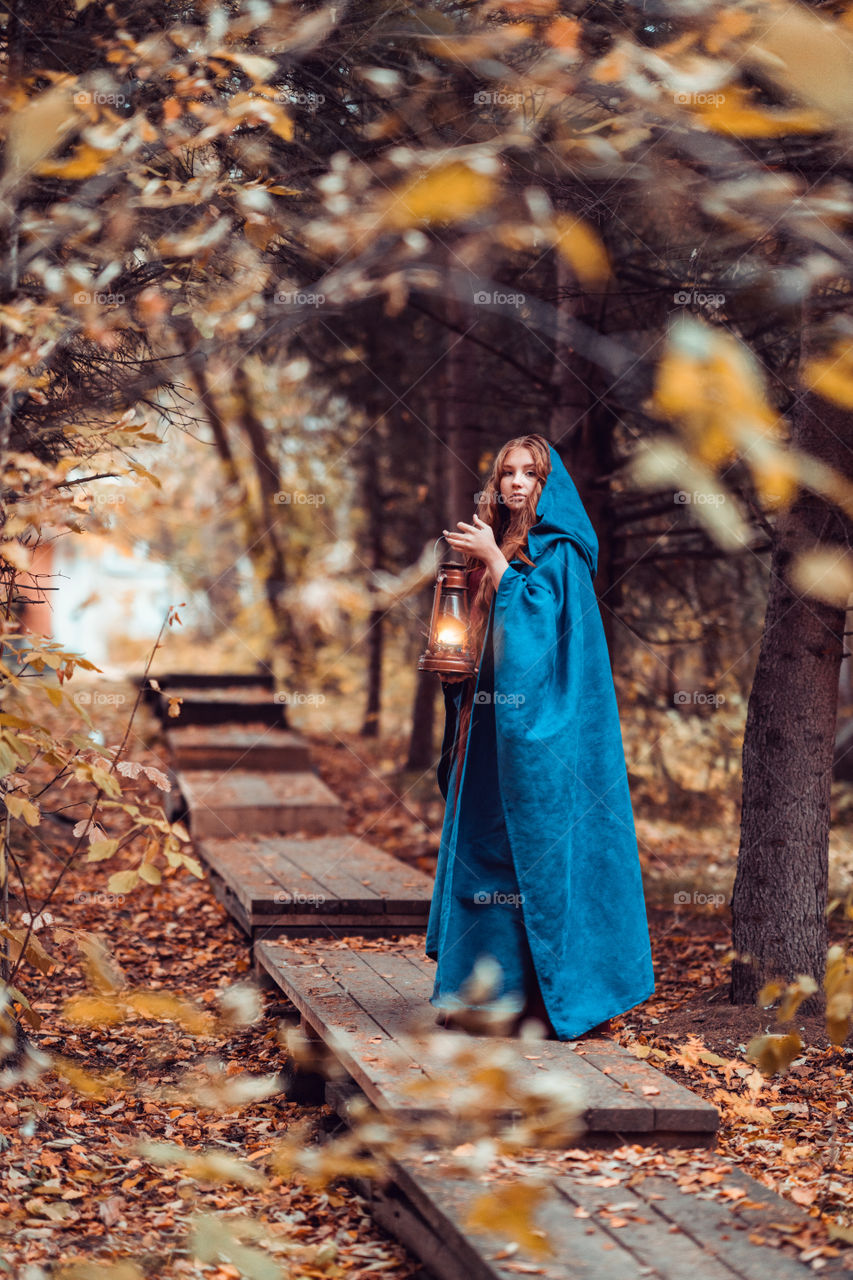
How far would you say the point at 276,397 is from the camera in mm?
12023

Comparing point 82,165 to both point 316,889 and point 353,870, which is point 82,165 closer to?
point 316,889

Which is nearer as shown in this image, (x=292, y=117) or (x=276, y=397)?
(x=292, y=117)

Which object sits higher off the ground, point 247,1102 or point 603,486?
point 603,486

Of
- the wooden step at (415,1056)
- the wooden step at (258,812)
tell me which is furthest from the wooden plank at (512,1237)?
the wooden step at (258,812)

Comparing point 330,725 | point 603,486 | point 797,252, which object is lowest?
point 330,725

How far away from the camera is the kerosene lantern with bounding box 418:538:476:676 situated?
4.02 metres

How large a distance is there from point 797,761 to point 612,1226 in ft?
9.06

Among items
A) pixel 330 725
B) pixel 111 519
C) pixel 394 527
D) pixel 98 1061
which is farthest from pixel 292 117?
pixel 330 725

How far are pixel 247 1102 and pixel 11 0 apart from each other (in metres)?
4.04

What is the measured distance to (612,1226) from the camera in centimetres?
280

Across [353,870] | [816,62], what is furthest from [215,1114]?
[816,62]

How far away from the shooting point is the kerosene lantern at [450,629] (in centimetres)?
402

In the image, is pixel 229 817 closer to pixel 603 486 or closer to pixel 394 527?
pixel 603 486

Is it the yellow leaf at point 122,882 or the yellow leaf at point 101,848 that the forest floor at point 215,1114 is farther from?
the yellow leaf at point 101,848
